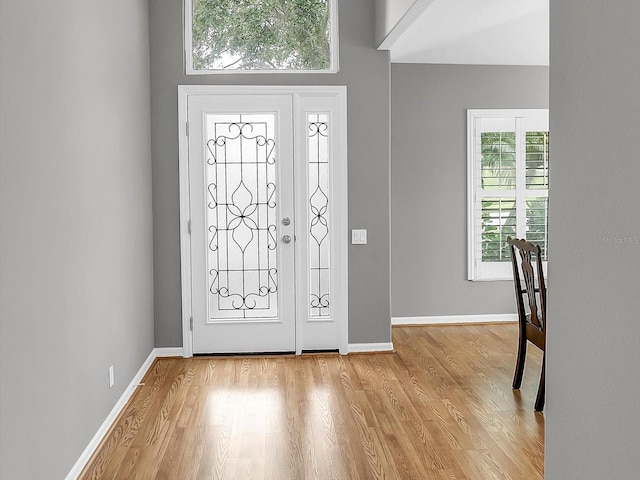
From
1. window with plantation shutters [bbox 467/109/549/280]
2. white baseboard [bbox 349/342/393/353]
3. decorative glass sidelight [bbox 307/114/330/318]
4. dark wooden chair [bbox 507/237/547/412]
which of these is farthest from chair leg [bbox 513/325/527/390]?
window with plantation shutters [bbox 467/109/549/280]

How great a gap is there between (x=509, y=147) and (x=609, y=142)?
4.85 meters

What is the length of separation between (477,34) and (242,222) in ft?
7.50

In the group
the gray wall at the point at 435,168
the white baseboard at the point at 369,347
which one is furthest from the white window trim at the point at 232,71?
the white baseboard at the point at 369,347

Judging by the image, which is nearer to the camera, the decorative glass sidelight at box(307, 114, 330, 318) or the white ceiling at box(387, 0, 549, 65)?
the white ceiling at box(387, 0, 549, 65)

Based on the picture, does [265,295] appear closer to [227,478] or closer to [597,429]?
[227,478]

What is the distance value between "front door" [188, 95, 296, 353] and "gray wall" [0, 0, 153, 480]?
0.72m

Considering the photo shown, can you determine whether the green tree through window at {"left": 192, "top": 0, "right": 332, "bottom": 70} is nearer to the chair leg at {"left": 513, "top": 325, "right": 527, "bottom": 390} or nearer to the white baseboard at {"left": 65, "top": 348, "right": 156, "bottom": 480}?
the white baseboard at {"left": 65, "top": 348, "right": 156, "bottom": 480}

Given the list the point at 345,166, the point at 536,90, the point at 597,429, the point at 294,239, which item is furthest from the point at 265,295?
the point at 597,429

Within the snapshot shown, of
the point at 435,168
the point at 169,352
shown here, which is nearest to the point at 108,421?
the point at 169,352

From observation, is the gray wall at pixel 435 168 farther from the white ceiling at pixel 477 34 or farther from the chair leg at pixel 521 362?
the chair leg at pixel 521 362

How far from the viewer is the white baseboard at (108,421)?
3.14 metres

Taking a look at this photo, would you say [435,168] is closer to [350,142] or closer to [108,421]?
[350,142]

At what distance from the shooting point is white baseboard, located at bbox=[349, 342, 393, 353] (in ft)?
17.9

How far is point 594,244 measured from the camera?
1.76 m
